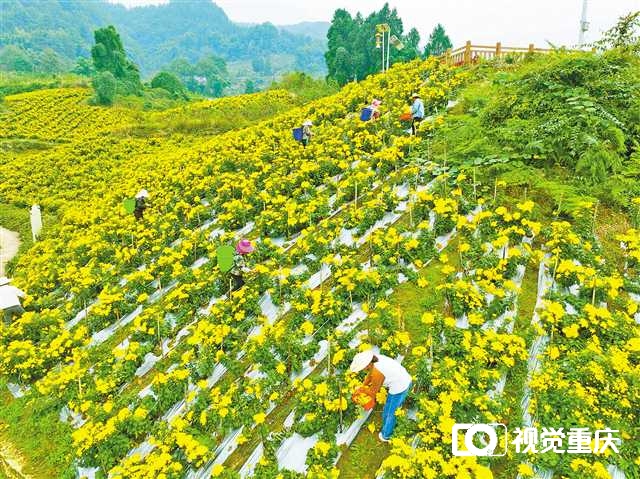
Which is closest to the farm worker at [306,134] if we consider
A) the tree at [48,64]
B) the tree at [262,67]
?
the tree at [48,64]

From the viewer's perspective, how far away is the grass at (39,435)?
6.35 metres

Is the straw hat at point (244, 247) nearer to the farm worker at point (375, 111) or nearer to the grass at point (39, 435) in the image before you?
the grass at point (39, 435)

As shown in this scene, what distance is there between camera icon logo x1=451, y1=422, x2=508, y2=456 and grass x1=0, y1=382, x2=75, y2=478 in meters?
4.94

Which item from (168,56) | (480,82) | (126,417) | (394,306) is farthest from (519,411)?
(168,56)

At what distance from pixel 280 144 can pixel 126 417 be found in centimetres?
1051

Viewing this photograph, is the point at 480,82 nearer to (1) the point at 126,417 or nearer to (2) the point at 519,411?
(2) the point at 519,411

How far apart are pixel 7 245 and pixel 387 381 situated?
599 inches

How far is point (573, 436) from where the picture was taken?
16.4ft

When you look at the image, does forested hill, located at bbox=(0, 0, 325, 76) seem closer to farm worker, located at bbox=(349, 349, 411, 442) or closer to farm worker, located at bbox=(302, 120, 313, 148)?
farm worker, located at bbox=(302, 120, 313, 148)

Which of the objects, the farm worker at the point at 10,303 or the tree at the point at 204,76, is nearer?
the farm worker at the point at 10,303

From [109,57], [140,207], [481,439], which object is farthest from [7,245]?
[109,57]

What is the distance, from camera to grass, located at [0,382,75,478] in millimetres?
6348

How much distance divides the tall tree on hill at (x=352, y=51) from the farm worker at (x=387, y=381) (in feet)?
154

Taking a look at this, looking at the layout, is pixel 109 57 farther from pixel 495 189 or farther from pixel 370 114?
pixel 495 189
